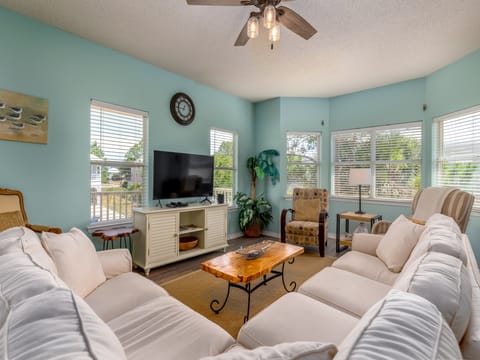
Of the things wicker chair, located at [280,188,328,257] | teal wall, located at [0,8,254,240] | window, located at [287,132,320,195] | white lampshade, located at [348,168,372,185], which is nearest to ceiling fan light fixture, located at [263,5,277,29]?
teal wall, located at [0,8,254,240]

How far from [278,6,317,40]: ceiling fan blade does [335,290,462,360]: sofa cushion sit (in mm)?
2053

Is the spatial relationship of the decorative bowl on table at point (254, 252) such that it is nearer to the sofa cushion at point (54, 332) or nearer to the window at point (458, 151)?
the sofa cushion at point (54, 332)

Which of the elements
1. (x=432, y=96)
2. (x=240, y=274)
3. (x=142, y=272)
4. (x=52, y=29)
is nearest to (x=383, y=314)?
(x=240, y=274)

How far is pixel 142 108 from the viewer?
340 cm

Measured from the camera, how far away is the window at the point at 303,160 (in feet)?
16.3

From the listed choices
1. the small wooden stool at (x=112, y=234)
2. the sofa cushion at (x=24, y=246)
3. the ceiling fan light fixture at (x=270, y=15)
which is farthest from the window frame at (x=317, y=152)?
the sofa cushion at (x=24, y=246)

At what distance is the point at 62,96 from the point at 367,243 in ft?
12.2

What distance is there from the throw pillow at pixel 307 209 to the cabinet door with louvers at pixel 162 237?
2218 mm

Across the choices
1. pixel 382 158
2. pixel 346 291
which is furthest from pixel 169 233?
pixel 382 158

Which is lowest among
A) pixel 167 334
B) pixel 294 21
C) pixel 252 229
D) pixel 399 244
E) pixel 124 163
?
pixel 252 229

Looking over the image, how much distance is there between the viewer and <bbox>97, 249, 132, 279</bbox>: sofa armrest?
183 cm

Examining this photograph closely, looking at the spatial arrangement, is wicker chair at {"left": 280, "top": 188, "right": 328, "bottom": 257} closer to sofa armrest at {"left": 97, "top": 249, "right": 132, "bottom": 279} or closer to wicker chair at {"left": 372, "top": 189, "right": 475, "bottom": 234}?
wicker chair at {"left": 372, "top": 189, "right": 475, "bottom": 234}

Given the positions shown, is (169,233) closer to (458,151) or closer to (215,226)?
(215,226)

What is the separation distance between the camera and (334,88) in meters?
4.34
